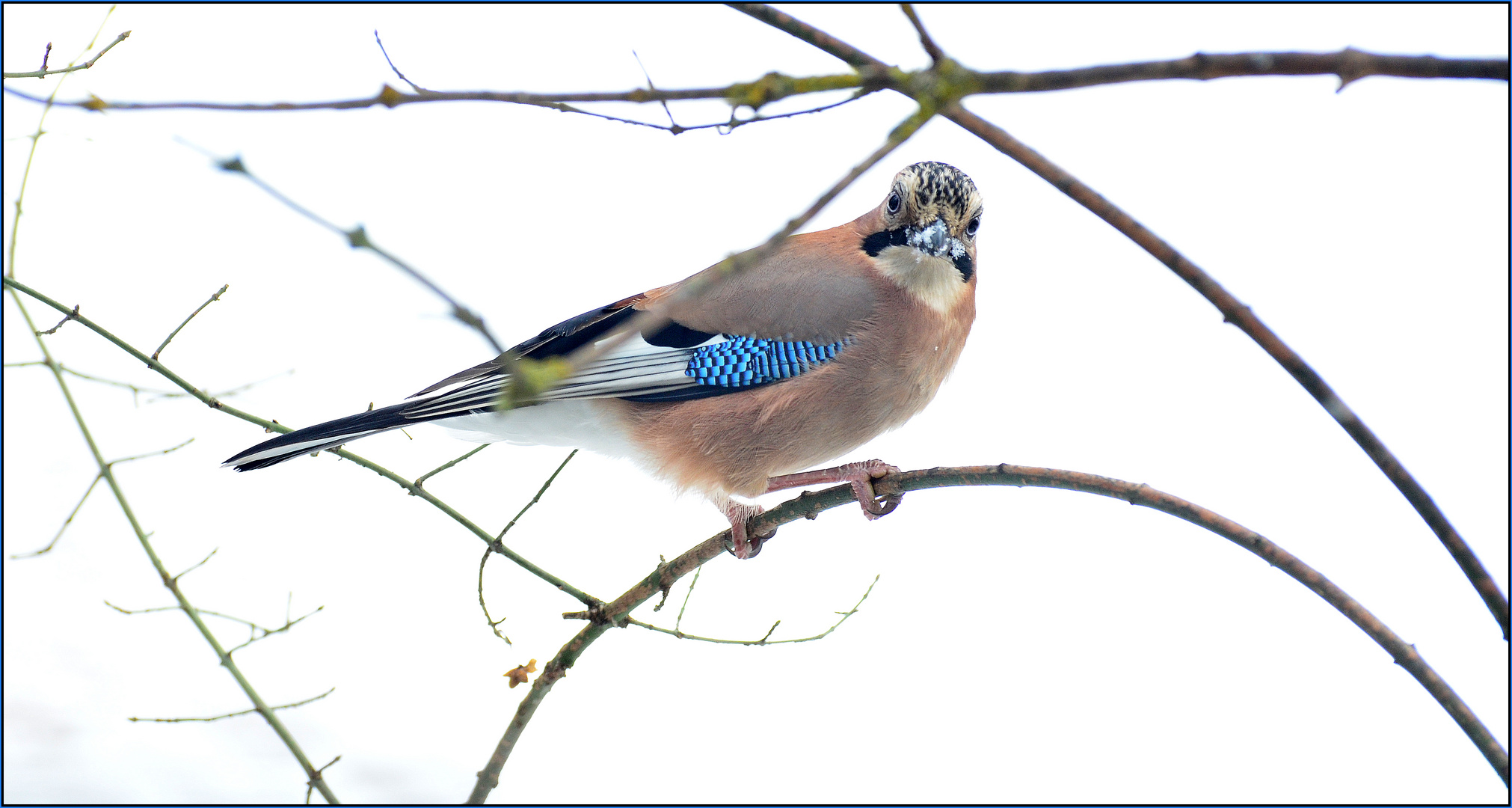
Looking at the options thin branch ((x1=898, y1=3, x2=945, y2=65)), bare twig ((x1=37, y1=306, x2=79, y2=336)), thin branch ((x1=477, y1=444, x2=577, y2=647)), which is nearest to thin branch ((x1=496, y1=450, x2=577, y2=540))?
thin branch ((x1=477, y1=444, x2=577, y2=647))

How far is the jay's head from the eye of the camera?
198 centimetres

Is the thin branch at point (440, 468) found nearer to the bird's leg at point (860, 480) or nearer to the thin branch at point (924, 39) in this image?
the bird's leg at point (860, 480)

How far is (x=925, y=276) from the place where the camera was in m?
2.14

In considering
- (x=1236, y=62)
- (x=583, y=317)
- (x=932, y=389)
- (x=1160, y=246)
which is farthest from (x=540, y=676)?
(x=1236, y=62)

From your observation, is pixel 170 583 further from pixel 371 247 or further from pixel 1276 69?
pixel 1276 69

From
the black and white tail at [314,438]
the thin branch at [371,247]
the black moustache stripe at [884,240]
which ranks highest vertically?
the black moustache stripe at [884,240]

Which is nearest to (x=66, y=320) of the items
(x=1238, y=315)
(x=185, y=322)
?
(x=185, y=322)

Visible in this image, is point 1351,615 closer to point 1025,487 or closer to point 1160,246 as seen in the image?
point 1025,487

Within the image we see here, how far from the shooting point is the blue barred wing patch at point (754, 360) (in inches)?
83.4

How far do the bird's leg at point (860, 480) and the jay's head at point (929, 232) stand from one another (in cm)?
38

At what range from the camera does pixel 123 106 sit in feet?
2.47

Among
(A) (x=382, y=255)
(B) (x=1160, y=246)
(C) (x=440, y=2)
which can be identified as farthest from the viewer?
(C) (x=440, y=2)

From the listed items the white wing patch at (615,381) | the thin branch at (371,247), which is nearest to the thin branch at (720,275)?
the thin branch at (371,247)

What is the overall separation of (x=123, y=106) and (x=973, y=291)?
5.68 feet
